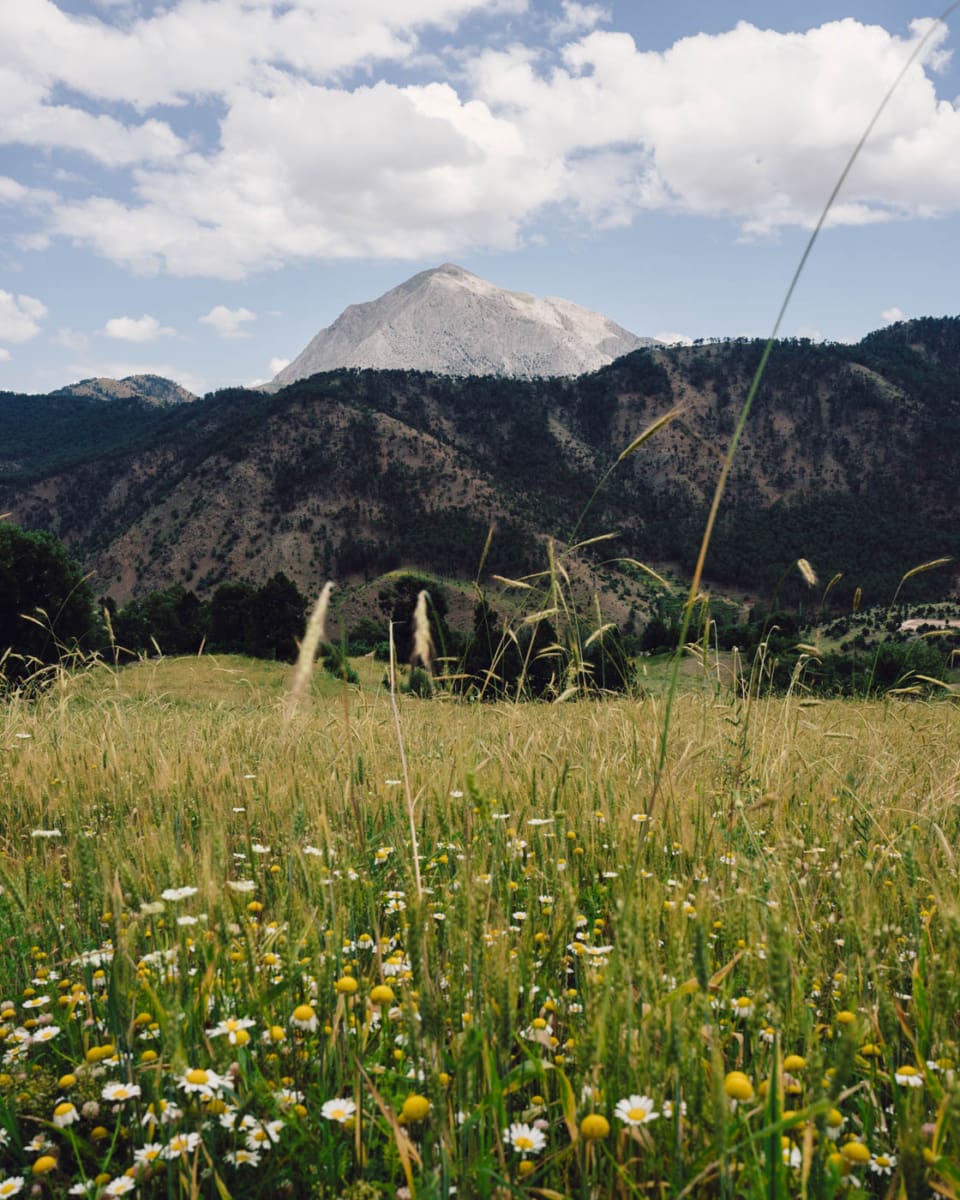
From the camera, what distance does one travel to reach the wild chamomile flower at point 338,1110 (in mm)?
1692

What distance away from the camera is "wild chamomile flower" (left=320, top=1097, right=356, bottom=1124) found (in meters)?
1.69

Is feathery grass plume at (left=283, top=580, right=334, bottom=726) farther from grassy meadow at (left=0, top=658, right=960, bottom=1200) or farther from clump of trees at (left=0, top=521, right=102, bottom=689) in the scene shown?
clump of trees at (left=0, top=521, right=102, bottom=689)

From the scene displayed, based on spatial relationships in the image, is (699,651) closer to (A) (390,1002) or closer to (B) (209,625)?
(A) (390,1002)

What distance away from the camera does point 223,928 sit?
1.99 meters

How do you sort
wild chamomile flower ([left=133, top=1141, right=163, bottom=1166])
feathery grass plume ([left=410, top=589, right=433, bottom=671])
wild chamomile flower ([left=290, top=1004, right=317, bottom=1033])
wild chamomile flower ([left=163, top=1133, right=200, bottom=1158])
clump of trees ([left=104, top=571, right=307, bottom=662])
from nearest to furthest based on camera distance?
wild chamomile flower ([left=163, top=1133, right=200, bottom=1158]) < wild chamomile flower ([left=133, top=1141, right=163, bottom=1166]) < wild chamomile flower ([left=290, top=1004, right=317, bottom=1033]) < feathery grass plume ([left=410, top=589, right=433, bottom=671]) < clump of trees ([left=104, top=571, right=307, bottom=662])

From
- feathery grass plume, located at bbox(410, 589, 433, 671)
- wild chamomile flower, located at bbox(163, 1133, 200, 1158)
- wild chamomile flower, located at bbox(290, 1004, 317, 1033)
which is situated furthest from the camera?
feathery grass plume, located at bbox(410, 589, 433, 671)

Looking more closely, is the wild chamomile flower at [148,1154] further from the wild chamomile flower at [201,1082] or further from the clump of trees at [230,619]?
the clump of trees at [230,619]

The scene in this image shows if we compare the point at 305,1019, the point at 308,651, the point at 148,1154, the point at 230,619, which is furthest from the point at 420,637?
the point at 230,619

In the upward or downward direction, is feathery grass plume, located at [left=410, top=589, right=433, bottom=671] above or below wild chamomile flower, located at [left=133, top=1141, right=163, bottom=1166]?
above

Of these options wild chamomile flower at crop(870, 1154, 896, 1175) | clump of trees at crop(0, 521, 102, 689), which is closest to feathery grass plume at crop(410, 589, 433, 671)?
wild chamomile flower at crop(870, 1154, 896, 1175)

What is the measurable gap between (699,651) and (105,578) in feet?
591

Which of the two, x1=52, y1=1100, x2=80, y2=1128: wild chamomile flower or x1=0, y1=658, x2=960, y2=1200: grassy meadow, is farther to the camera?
x1=52, y1=1100, x2=80, y2=1128: wild chamomile flower

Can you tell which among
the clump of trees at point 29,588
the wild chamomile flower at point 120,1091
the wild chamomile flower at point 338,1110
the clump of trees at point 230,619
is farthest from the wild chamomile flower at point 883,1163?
the clump of trees at point 230,619

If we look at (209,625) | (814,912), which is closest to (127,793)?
(814,912)
